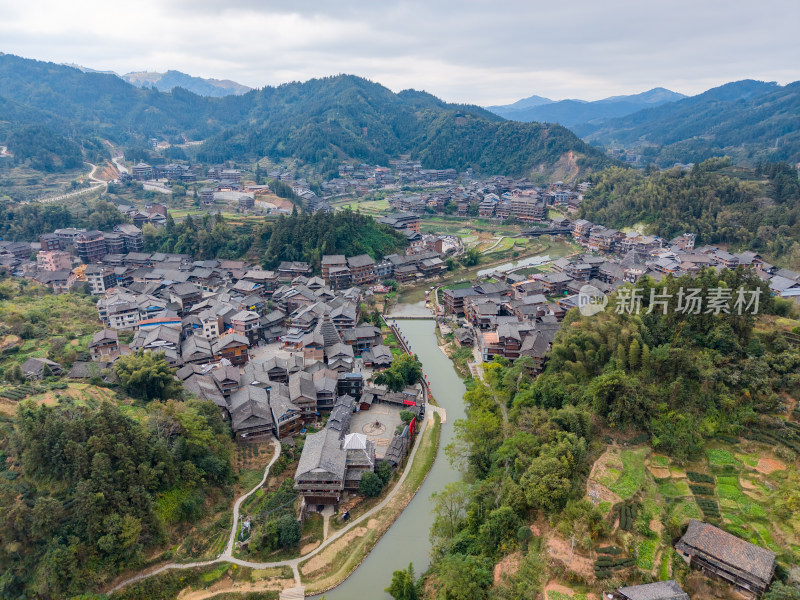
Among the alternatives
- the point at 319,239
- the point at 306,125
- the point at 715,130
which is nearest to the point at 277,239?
the point at 319,239

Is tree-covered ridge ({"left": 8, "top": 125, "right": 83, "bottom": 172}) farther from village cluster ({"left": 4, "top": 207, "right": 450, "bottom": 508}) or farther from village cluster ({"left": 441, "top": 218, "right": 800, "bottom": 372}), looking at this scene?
village cluster ({"left": 441, "top": 218, "right": 800, "bottom": 372})

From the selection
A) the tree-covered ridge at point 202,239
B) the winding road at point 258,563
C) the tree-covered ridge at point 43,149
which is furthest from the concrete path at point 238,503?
the tree-covered ridge at point 43,149

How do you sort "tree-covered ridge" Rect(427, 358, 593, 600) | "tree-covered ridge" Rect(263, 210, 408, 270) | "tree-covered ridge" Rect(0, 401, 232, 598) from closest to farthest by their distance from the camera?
"tree-covered ridge" Rect(427, 358, 593, 600)
"tree-covered ridge" Rect(0, 401, 232, 598)
"tree-covered ridge" Rect(263, 210, 408, 270)

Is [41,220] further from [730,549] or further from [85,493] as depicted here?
[730,549]

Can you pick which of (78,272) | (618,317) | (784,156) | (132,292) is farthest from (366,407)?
(784,156)

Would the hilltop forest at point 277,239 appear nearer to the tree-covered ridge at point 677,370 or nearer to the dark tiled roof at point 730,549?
the tree-covered ridge at point 677,370

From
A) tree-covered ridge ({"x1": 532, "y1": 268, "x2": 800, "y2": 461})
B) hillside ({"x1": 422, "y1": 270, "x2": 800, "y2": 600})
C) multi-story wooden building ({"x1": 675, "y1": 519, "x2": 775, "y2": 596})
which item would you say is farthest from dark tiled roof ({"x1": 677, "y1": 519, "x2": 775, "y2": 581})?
tree-covered ridge ({"x1": 532, "y1": 268, "x2": 800, "y2": 461})
